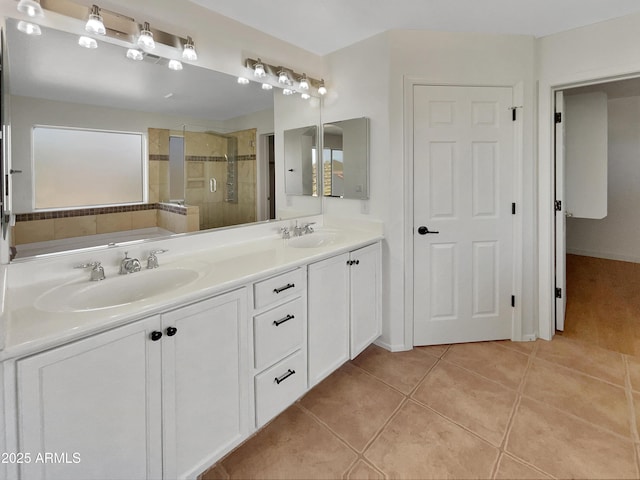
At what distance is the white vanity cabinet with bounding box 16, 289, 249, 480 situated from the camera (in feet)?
3.03

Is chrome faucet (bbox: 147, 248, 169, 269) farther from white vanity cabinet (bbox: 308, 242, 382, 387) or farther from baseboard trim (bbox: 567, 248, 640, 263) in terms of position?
baseboard trim (bbox: 567, 248, 640, 263)

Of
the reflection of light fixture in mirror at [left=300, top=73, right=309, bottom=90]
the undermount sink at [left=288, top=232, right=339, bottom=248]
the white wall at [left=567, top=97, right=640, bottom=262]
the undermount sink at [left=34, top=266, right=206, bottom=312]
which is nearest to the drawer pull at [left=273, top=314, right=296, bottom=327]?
the undermount sink at [left=34, top=266, right=206, bottom=312]

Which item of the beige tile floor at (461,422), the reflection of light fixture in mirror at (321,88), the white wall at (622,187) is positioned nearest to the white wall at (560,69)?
the beige tile floor at (461,422)

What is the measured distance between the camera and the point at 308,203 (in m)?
2.69

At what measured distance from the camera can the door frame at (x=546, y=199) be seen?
241 cm

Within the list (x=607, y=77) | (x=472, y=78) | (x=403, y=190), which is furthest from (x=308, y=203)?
(x=607, y=77)

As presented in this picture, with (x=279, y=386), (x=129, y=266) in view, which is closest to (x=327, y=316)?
(x=279, y=386)

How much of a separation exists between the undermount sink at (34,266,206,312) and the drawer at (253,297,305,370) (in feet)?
1.22

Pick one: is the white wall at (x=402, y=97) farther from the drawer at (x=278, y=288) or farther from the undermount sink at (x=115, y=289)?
the undermount sink at (x=115, y=289)

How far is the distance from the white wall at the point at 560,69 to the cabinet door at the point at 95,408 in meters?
2.70

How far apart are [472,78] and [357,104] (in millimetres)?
834

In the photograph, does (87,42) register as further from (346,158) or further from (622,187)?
(622,187)

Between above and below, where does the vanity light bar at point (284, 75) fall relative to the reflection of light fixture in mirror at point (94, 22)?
above

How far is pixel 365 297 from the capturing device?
2.25 m
